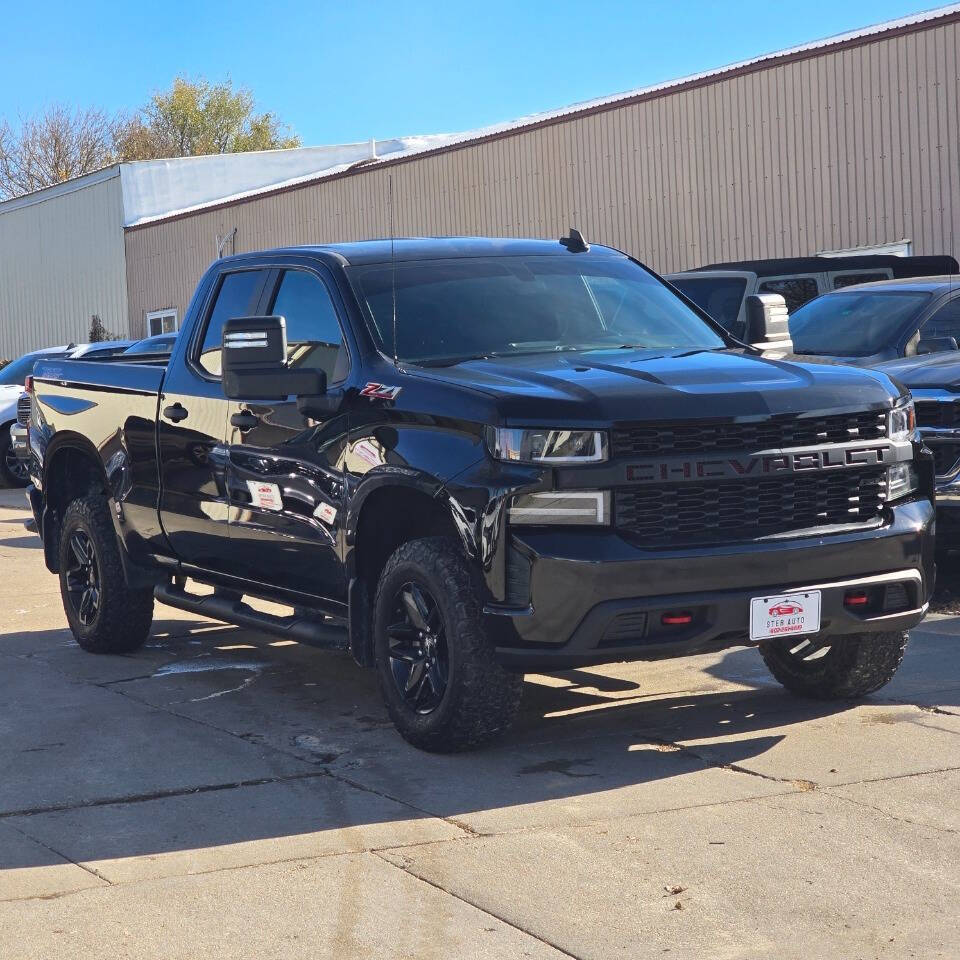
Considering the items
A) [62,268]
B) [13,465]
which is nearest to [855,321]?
[13,465]

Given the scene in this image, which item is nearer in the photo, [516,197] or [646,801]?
[646,801]

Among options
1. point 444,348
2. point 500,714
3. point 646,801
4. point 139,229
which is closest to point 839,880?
point 646,801

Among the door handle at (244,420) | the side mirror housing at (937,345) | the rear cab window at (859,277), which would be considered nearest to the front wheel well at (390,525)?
the door handle at (244,420)

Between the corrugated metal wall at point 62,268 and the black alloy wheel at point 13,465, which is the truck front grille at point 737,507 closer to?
the black alloy wheel at point 13,465

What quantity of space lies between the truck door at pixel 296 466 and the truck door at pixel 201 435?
0.14m

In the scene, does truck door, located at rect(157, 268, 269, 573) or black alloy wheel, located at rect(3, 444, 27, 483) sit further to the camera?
black alloy wheel, located at rect(3, 444, 27, 483)

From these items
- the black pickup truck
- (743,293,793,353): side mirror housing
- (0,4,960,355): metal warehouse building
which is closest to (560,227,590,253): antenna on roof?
the black pickup truck

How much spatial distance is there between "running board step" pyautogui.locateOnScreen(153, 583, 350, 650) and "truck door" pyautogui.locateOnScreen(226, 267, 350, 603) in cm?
13

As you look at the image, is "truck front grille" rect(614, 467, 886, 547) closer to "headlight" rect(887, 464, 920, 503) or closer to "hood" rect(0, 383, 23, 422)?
"headlight" rect(887, 464, 920, 503)

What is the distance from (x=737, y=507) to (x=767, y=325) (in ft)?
5.56

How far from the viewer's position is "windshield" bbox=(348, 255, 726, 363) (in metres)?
6.45

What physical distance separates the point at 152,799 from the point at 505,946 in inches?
73.9

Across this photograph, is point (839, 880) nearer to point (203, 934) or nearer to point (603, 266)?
point (203, 934)

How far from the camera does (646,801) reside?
5.26 meters
